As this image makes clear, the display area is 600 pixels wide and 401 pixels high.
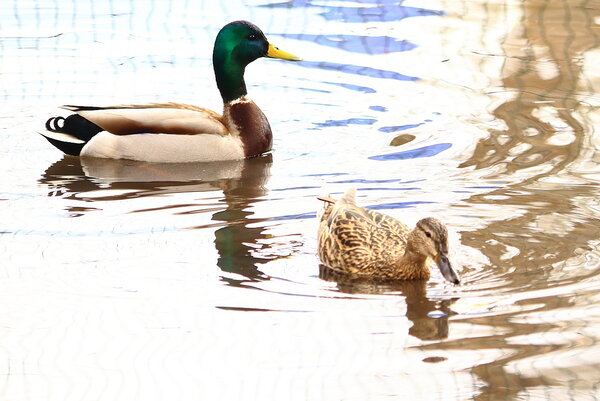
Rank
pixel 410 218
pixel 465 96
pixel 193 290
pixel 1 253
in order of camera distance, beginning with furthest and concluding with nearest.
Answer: pixel 465 96 → pixel 410 218 → pixel 1 253 → pixel 193 290

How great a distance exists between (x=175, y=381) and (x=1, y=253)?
218cm

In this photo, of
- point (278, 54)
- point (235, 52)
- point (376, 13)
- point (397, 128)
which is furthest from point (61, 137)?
point (376, 13)

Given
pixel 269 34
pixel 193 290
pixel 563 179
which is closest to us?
pixel 193 290

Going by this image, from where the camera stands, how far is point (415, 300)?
6812 mm

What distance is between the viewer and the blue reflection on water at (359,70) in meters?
11.8

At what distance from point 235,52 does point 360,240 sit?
3869 millimetres

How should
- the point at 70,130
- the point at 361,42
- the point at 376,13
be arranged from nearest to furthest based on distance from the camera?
the point at 70,130
the point at 361,42
the point at 376,13

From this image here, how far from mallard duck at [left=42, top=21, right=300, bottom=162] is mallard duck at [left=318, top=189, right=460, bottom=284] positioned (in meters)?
2.72

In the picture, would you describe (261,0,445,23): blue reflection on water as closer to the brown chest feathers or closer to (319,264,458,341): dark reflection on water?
the brown chest feathers

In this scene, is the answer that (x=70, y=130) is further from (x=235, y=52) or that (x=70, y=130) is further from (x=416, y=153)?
(x=416, y=153)

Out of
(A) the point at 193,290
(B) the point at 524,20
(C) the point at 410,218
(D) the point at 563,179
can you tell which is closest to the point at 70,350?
(A) the point at 193,290

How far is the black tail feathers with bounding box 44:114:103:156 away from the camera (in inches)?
408

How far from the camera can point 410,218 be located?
819 centimetres

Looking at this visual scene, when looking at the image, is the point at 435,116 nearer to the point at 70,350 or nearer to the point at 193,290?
the point at 193,290
